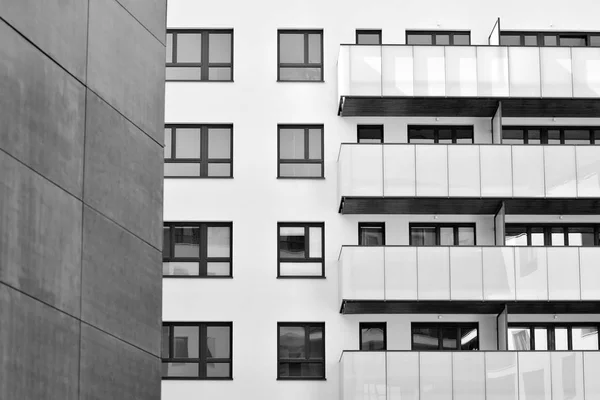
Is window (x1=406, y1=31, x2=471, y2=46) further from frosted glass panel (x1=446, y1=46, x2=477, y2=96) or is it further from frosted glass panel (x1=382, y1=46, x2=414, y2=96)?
frosted glass panel (x1=382, y1=46, x2=414, y2=96)

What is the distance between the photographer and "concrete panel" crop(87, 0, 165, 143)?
16219mm

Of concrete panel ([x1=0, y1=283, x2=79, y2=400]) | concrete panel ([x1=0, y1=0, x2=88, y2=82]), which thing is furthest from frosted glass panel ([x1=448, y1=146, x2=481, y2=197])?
concrete panel ([x1=0, y1=283, x2=79, y2=400])

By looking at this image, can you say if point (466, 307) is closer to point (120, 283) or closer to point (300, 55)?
point (300, 55)

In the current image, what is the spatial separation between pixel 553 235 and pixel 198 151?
9667 mm

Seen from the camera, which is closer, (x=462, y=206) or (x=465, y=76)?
(x=462, y=206)

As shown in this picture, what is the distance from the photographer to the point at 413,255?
3431 cm

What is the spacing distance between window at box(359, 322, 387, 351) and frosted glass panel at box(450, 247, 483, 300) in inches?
88.6

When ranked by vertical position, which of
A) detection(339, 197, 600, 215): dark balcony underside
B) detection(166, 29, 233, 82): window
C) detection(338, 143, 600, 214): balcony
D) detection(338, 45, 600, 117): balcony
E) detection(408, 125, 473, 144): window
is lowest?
detection(339, 197, 600, 215): dark balcony underside

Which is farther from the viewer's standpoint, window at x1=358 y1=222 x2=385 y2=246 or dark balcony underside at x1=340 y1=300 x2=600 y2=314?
window at x1=358 y1=222 x2=385 y2=246

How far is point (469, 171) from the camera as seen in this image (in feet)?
115

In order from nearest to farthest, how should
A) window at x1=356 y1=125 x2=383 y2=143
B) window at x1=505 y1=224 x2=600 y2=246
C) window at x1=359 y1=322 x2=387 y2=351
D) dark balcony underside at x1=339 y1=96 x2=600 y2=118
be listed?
window at x1=359 y1=322 x2=387 y2=351 → dark balcony underside at x1=339 y1=96 x2=600 y2=118 → window at x1=505 y1=224 x2=600 y2=246 → window at x1=356 y1=125 x2=383 y2=143

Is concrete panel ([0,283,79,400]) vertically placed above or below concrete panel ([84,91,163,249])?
below

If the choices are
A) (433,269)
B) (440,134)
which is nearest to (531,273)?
(433,269)

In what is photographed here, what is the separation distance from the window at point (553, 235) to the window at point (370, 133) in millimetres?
4162
